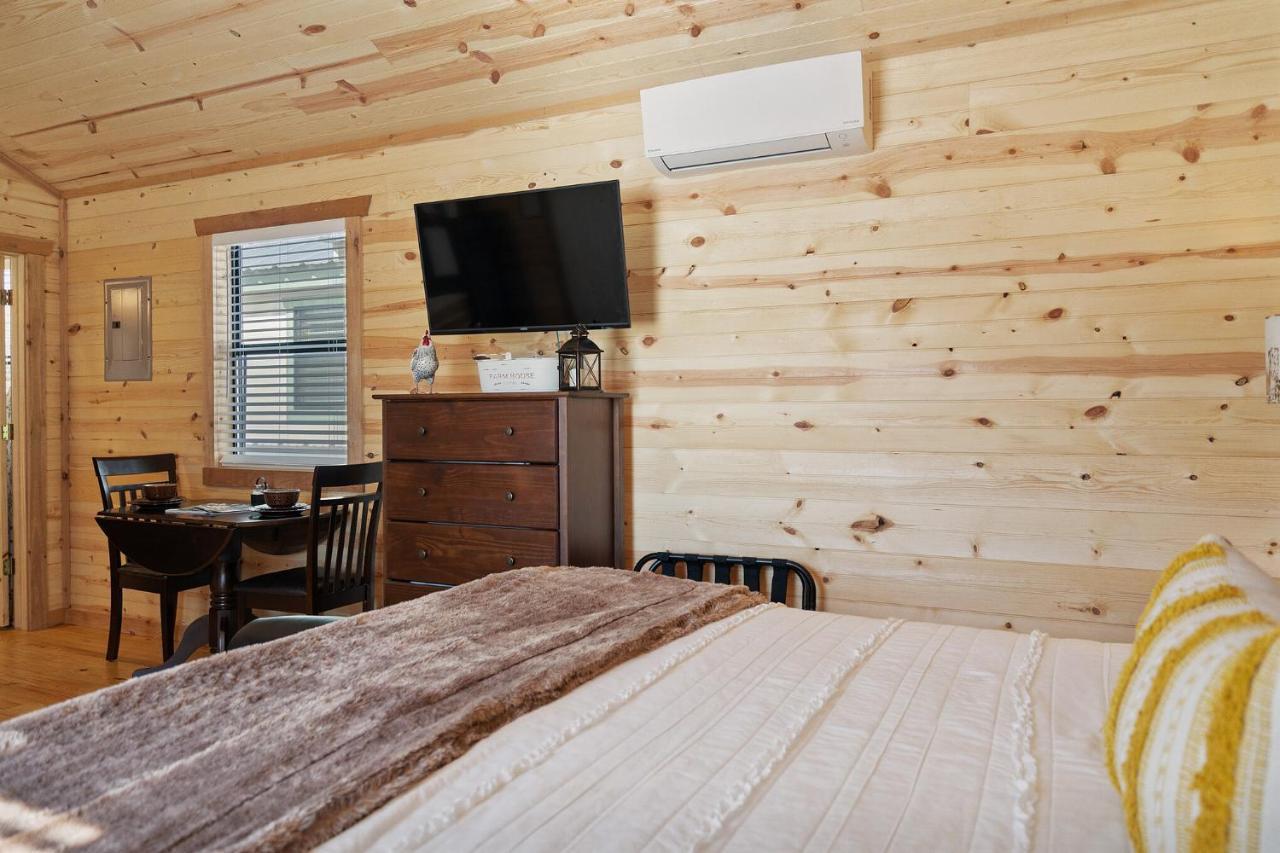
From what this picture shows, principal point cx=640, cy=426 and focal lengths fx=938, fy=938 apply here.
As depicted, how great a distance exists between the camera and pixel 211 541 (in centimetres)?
341

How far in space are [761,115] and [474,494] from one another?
1.52 meters

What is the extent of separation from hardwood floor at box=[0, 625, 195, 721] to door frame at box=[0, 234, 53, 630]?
0.18m

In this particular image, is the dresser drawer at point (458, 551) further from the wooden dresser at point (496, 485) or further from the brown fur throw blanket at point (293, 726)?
the brown fur throw blanket at point (293, 726)

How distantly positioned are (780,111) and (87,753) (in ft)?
8.32

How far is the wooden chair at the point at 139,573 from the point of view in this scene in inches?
145

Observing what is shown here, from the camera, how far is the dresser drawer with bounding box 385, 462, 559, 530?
2.99 m

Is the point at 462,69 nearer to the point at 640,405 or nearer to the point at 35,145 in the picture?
the point at 640,405

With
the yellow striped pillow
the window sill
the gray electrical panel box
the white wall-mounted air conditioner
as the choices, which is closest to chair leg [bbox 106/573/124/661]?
the window sill

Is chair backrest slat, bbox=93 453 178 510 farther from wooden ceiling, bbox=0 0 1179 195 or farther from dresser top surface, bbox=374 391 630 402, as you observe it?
dresser top surface, bbox=374 391 630 402

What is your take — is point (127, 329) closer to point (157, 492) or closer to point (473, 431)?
point (157, 492)

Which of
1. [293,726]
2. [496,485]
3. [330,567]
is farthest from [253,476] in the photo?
[293,726]

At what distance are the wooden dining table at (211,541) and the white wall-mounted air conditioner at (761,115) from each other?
6.50 ft

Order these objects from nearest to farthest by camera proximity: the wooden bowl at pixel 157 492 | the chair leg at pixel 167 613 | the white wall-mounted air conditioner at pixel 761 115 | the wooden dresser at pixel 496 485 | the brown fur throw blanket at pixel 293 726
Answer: the brown fur throw blanket at pixel 293 726 < the white wall-mounted air conditioner at pixel 761 115 < the wooden dresser at pixel 496 485 < the chair leg at pixel 167 613 < the wooden bowl at pixel 157 492

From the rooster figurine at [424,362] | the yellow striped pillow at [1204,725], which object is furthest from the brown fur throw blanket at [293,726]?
the rooster figurine at [424,362]
